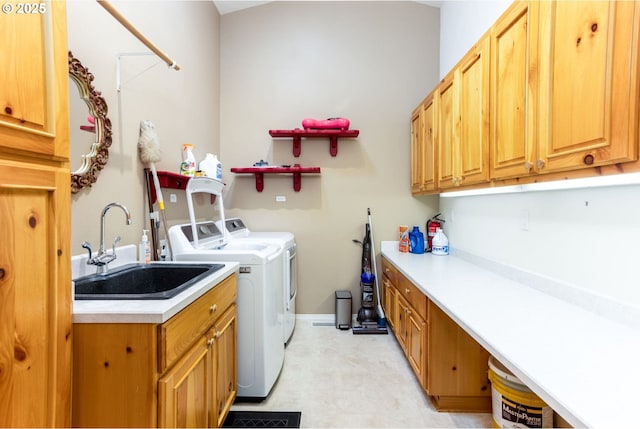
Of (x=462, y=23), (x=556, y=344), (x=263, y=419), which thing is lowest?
(x=263, y=419)

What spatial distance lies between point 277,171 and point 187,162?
0.94 m

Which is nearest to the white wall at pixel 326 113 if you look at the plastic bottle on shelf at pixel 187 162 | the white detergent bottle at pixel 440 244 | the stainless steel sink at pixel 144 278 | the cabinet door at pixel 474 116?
the white detergent bottle at pixel 440 244

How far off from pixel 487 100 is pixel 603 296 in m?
1.10

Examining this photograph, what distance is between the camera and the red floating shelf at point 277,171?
3203mm

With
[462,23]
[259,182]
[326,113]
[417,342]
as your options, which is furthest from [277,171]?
[462,23]

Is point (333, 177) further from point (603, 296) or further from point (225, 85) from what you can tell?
point (603, 296)

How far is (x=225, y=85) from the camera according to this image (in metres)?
3.46

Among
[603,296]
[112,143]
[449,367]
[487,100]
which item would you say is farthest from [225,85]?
[603,296]

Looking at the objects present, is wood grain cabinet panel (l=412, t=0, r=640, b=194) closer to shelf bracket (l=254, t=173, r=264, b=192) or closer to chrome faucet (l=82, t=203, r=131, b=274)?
chrome faucet (l=82, t=203, r=131, b=274)

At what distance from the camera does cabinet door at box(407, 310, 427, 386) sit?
2016 millimetres

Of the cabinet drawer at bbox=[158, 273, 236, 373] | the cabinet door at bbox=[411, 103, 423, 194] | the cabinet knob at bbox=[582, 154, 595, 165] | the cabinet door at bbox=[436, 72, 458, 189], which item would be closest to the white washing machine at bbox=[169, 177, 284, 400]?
the cabinet drawer at bbox=[158, 273, 236, 373]

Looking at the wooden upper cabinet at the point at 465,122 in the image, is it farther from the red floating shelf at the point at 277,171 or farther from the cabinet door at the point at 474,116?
the red floating shelf at the point at 277,171

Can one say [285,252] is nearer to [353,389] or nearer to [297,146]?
[353,389]

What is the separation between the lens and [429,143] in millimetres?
2777
